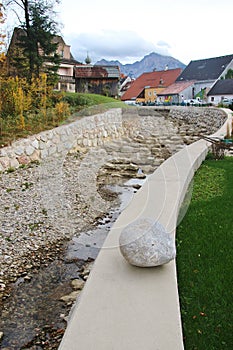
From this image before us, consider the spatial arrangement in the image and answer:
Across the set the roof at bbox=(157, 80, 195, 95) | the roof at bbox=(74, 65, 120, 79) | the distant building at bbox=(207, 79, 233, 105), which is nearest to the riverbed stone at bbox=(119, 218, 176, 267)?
the roof at bbox=(74, 65, 120, 79)

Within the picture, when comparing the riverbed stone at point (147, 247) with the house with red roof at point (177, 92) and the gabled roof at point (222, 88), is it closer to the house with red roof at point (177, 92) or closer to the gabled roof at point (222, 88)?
the gabled roof at point (222, 88)

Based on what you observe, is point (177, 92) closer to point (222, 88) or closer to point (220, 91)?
point (220, 91)

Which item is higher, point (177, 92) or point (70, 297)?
point (177, 92)

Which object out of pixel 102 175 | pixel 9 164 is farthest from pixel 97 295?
pixel 9 164

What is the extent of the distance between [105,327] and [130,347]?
0.73ft

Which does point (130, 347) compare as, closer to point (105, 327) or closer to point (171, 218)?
point (105, 327)

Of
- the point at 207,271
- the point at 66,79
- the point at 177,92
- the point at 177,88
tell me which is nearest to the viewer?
the point at 207,271

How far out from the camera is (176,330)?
6.70 feet

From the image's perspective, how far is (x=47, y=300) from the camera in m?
3.35

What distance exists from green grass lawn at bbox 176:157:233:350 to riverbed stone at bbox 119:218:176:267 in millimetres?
379

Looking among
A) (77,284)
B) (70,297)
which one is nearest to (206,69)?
(77,284)

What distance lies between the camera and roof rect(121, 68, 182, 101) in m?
37.5

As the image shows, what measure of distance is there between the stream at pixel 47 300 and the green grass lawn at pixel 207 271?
2.98ft

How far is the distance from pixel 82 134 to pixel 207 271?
3041 millimetres
